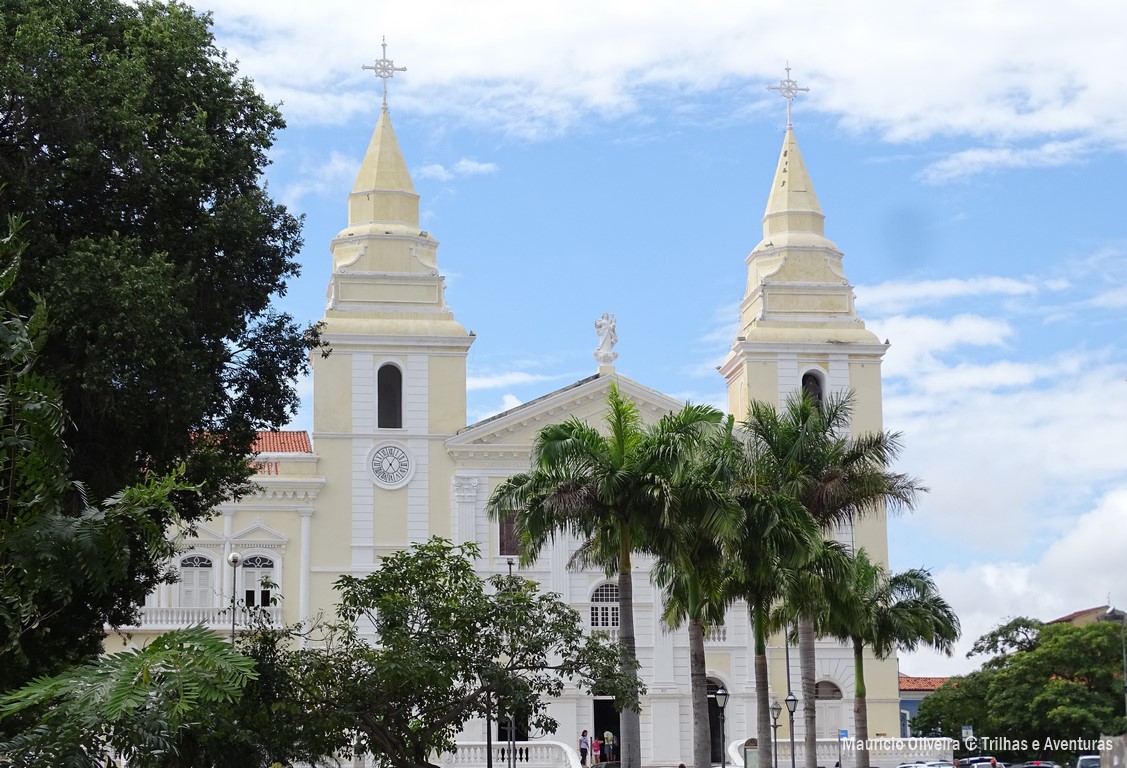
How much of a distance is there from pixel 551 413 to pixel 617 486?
24597 mm

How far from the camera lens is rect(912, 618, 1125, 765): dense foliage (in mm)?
62656

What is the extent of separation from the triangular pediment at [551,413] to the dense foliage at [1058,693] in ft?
66.1

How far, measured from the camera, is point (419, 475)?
53438 mm

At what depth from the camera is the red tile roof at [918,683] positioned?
310 ft

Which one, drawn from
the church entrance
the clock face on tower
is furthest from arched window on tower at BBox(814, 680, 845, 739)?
the clock face on tower

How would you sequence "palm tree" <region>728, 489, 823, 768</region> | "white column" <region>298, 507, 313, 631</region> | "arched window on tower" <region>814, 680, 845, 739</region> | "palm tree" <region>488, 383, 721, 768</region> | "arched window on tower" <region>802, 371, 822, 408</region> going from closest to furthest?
"palm tree" <region>488, 383, 721, 768</region> → "palm tree" <region>728, 489, 823, 768</region> → "white column" <region>298, 507, 313, 631</region> → "arched window on tower" <region>814, 680, 845, 739</region> → "arched window on tower" <region>802, 371, 822, 408</region>

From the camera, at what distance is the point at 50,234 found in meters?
24.0

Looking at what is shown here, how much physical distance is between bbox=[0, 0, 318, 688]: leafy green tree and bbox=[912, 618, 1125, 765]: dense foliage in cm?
4321

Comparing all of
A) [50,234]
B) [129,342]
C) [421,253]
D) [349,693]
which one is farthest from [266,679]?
[421,253]

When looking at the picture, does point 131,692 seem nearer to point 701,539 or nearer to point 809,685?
point 701,539

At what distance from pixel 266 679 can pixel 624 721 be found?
7172 mm

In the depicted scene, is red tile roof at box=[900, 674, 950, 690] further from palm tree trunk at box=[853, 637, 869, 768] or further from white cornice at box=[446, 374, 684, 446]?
palm tree trunk at box=[853, 637, 869, 768]

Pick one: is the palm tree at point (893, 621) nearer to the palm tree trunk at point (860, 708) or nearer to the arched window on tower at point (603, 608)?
the palm tree trunk at point (860, 708)

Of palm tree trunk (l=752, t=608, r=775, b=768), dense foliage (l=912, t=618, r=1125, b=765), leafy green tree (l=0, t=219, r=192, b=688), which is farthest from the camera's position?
dense foliage (l=912, t=618, r=1125, b=765)
